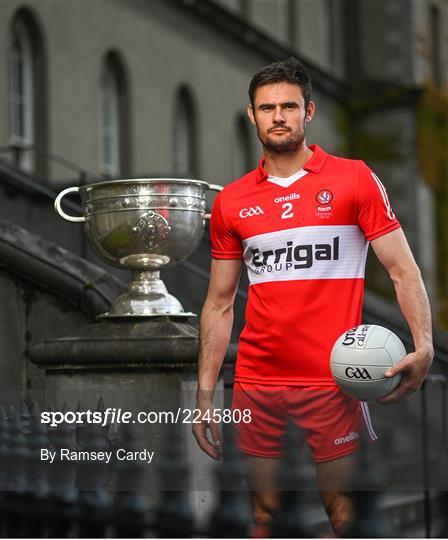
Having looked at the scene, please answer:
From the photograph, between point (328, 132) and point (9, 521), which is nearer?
point (9, 521)

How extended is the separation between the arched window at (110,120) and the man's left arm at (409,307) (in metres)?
17.0

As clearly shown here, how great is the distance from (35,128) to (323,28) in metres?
15.2

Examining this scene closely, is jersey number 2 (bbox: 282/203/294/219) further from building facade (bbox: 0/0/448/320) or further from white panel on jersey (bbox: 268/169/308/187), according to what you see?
building facade (bbox: 0/0/448/320)

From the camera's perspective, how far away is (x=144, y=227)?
797 centimetres

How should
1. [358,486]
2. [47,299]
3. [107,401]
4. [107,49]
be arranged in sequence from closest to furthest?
[358,486], [107,401], [47,299], [107,49]

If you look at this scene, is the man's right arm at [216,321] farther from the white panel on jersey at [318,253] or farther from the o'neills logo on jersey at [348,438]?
the o'neills logo on jersey at [348,438]

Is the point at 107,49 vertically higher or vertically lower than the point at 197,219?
higher

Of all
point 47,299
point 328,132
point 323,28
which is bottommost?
point 47,299

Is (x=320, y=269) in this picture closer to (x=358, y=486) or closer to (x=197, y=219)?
(x=358, y=486)

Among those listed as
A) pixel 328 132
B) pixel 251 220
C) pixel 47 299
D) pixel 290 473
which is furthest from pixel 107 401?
pixel 328 132

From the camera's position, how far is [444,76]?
37.9m

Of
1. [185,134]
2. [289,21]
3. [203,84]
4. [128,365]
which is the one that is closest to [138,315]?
[128,365]

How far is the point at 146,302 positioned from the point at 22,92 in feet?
41.4

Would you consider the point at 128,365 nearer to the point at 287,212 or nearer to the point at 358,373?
the point at 287,212
